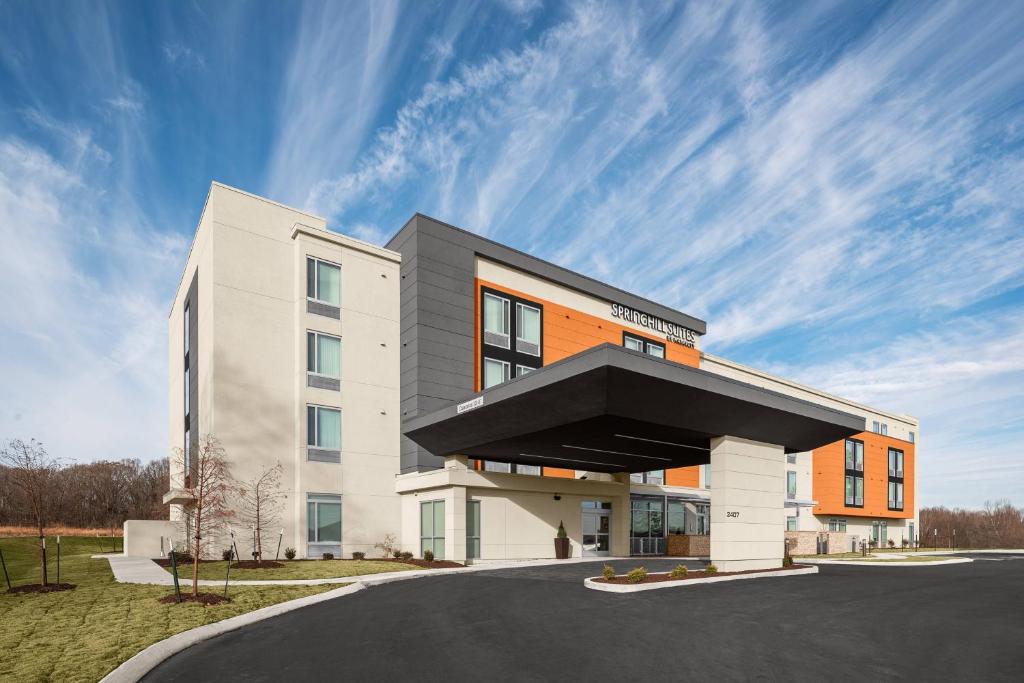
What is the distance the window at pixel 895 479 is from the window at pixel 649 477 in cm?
3784

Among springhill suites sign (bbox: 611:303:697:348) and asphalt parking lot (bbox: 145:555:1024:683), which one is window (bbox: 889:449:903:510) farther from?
asphalt parking lot (bbox: 145:555:1024:683)

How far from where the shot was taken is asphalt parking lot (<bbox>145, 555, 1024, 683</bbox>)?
1024cm

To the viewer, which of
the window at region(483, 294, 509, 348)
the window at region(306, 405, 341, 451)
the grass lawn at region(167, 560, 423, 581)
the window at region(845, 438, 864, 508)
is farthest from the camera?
the window at region(845, 438, 864, 508)

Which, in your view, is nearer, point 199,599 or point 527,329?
point 199,599

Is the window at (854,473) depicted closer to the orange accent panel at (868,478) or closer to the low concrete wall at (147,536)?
the orange accent panel at (868,478)

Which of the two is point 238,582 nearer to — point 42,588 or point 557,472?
point 42,588

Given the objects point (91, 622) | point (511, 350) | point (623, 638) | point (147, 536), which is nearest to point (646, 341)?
point (511, 350)

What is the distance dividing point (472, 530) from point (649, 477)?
18101 mm

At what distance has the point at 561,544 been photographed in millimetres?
34281

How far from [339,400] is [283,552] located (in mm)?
7265

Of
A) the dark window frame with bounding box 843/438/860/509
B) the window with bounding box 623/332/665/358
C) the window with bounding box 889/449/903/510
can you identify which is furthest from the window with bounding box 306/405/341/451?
the window with bounding box 889/449/903/510

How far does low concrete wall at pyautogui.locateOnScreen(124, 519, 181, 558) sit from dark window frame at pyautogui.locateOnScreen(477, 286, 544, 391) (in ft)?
52.4

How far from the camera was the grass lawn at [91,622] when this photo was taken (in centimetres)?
1025

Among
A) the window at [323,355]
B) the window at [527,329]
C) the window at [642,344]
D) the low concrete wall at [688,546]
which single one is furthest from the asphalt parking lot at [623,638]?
the window at [642,344]
